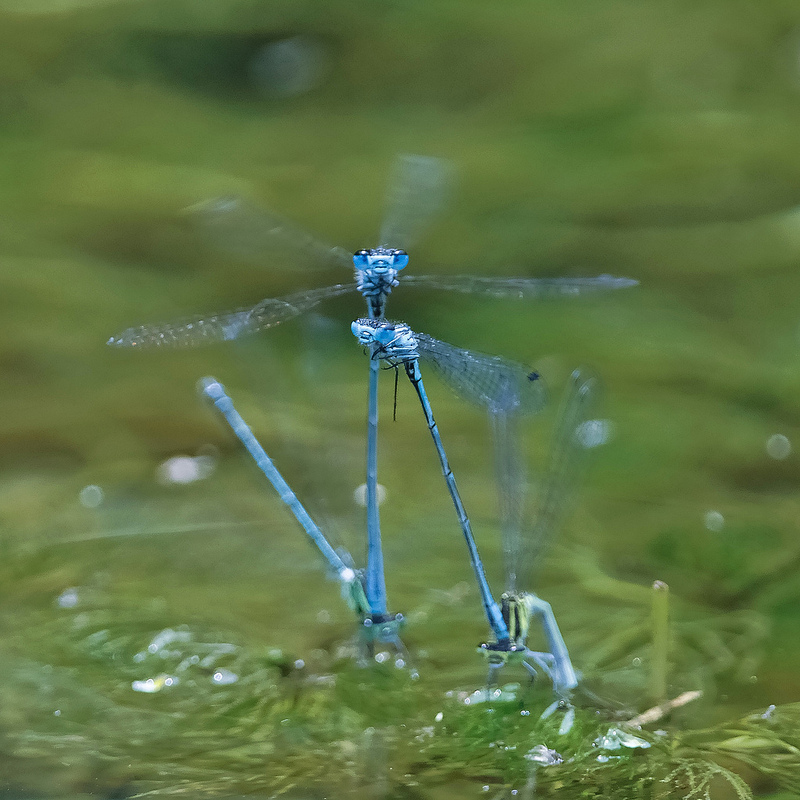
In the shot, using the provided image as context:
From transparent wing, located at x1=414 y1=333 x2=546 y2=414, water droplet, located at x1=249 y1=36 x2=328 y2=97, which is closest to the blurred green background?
water droplet, located at x1=249 y1=36 x2=328 y2=97

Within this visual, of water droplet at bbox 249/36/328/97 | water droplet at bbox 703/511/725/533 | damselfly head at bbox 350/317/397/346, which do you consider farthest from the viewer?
water droplet at bbox 249/36/328/97

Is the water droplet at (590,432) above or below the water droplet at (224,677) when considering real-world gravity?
above

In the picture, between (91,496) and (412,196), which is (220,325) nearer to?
(412,196)

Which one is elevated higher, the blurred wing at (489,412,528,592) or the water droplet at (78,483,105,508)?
the water droplet at (78,483,105,508)

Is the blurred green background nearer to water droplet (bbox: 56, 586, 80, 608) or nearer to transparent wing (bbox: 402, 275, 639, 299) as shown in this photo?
water droplet (bbox: 56, 586, 80, 608)

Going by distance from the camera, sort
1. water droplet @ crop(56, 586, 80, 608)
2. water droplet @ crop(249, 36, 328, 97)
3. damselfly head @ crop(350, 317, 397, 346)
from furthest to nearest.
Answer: water droplet @ crop(249, 36, 328, 97), water droplet @ crop(56, 586, 80, 608), damselfly head @ crop(350, 317, 397, 346)

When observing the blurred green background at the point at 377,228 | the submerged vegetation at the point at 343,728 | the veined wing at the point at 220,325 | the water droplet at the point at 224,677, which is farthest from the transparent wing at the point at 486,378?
Result: the blurred green background at the point at 377,228

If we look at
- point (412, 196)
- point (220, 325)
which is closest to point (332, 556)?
point (220, 325)

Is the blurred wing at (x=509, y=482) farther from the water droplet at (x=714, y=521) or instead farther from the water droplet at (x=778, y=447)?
the water droplet at (x=778, y=447)
